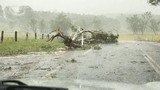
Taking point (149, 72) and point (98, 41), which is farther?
point (98, 41)

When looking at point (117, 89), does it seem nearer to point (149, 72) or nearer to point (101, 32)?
point (149, 72)

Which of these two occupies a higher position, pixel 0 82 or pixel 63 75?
pixel 0 82

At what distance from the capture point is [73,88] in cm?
373

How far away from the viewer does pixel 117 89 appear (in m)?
3.84

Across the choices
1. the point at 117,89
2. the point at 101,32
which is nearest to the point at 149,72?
the point at 117,89

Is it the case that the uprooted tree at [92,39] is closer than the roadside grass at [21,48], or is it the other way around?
the roadside grass at [21,48]

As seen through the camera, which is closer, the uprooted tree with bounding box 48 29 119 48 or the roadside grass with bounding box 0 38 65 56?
the roadside grass with bounding box 0 38 65 56

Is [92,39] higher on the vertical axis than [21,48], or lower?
higher

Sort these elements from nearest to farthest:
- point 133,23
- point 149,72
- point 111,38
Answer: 1. point 149,72
2. point 111,38
3. point 133,23

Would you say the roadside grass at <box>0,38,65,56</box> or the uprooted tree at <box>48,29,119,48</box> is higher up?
the uprooted tree at <box>48,29,119,48</box>

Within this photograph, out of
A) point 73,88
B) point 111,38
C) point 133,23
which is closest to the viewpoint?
point 73,88

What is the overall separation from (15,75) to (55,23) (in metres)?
146

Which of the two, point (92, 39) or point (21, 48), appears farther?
point (92, 39)

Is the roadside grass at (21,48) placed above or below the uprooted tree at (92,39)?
below
